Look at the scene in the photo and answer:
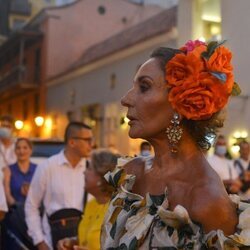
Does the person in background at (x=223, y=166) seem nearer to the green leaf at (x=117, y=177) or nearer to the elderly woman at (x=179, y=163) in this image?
the green leaf at (x=117, y=177)

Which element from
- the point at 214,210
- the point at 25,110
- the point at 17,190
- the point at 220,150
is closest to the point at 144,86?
the point at 214,210

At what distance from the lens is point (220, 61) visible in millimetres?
2025

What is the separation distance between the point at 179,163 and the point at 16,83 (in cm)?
3051

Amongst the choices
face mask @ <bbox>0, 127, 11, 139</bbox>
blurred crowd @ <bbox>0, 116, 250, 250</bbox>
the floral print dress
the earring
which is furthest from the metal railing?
the earring

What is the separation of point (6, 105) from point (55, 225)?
34288 millimetres

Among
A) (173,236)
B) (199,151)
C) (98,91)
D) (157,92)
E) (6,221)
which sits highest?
(98,91)

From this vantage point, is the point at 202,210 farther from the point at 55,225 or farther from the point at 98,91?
the point at 98,91

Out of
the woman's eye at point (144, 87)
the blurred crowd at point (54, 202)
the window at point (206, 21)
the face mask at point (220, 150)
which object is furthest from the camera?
the window at point (206, 21)

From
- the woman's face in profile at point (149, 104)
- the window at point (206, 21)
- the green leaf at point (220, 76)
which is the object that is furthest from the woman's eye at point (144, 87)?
the window at point (206, 21)

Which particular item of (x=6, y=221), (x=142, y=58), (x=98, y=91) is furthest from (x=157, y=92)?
(x=98, y=91)

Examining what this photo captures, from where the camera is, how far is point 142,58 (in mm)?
19250

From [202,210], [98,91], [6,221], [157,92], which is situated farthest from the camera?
[98,91]

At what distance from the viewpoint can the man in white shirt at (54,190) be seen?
5.09 meters

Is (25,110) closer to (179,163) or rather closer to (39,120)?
(39,120)
